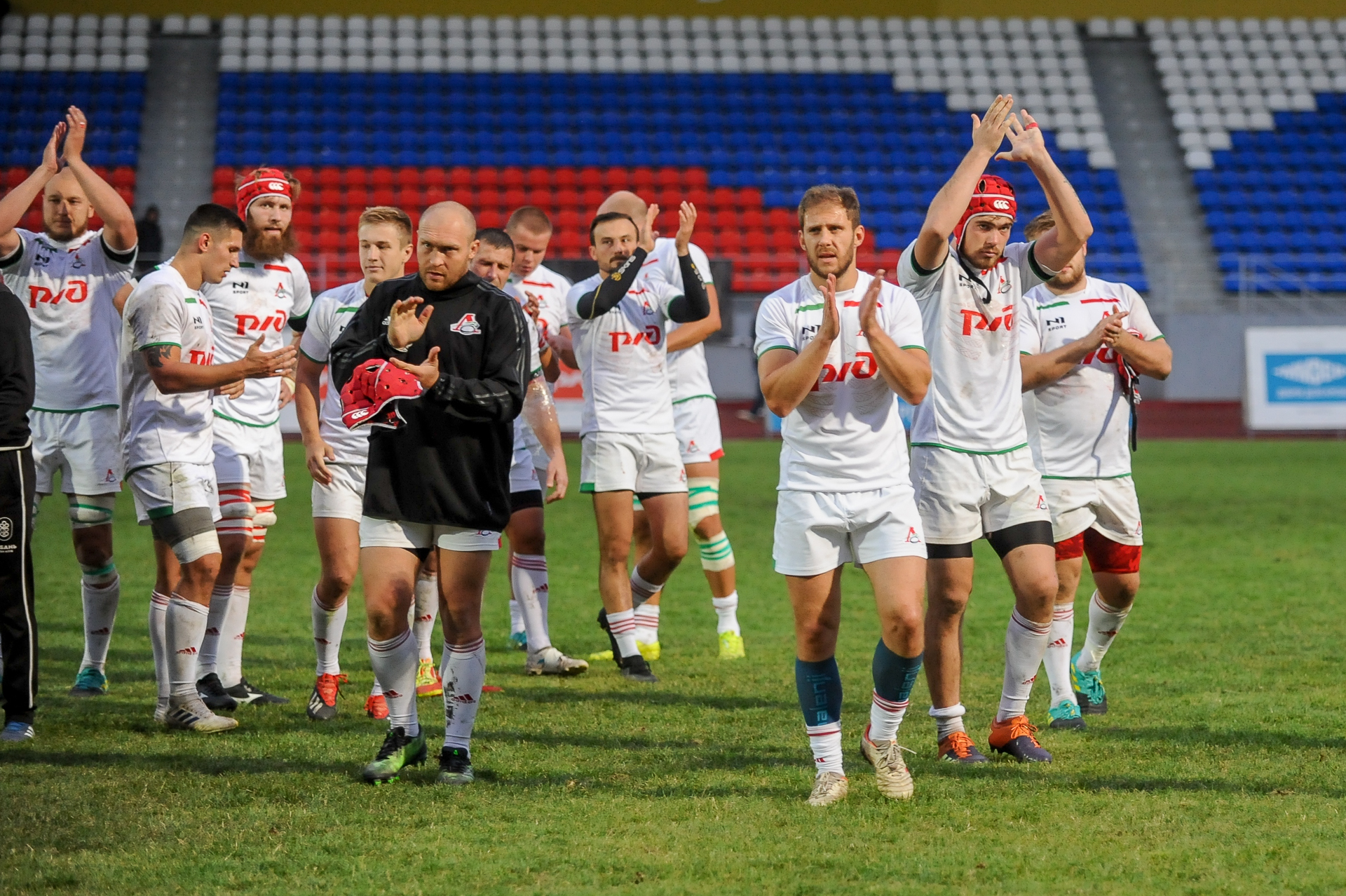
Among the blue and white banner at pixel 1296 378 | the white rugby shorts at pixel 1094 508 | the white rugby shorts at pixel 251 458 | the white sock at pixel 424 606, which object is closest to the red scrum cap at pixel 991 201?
the white rugby shorts at pixel 1094 508

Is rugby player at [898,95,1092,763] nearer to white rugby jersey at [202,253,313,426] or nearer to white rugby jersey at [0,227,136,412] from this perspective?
white rugby jersey at [202,253,313,426]

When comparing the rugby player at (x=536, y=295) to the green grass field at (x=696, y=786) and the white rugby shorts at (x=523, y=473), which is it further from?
the green grass field at (x=696, y=786)

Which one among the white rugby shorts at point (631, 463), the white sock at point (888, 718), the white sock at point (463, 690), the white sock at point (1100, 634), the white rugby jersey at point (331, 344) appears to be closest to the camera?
the white sock at point (888, 718)

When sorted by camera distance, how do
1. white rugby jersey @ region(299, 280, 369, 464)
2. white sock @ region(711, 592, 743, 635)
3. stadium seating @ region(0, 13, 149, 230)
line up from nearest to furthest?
white rugby jersey @ region(299, 280, 369, 464) → white sock @ region(711, 592, 743, 635) → stadium seating @ region(0, 13, 149, 230)

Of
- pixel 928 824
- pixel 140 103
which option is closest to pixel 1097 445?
pixel 928 824

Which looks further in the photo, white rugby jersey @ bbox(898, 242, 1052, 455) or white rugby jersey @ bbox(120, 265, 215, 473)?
white rugby jersey @ bbox(120, 265, 215, 473)

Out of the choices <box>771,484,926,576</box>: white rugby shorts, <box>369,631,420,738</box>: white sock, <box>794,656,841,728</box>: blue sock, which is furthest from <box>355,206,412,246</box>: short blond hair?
<box>794,656,841,728</box>: blue sock

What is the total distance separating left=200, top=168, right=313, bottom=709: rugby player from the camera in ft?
22.4

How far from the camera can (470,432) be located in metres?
5.11

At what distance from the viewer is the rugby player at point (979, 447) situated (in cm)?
541

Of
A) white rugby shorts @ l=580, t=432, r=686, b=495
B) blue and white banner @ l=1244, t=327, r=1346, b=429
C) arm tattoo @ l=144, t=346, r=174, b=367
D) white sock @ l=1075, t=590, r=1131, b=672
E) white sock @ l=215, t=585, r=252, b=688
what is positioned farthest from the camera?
blue and white banner @ l=1244, t=327, r=1346, b=429

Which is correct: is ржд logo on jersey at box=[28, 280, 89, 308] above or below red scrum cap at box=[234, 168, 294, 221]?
below

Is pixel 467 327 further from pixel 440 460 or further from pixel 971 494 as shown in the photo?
pixel 971 494

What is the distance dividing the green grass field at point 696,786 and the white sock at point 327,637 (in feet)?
0.83
